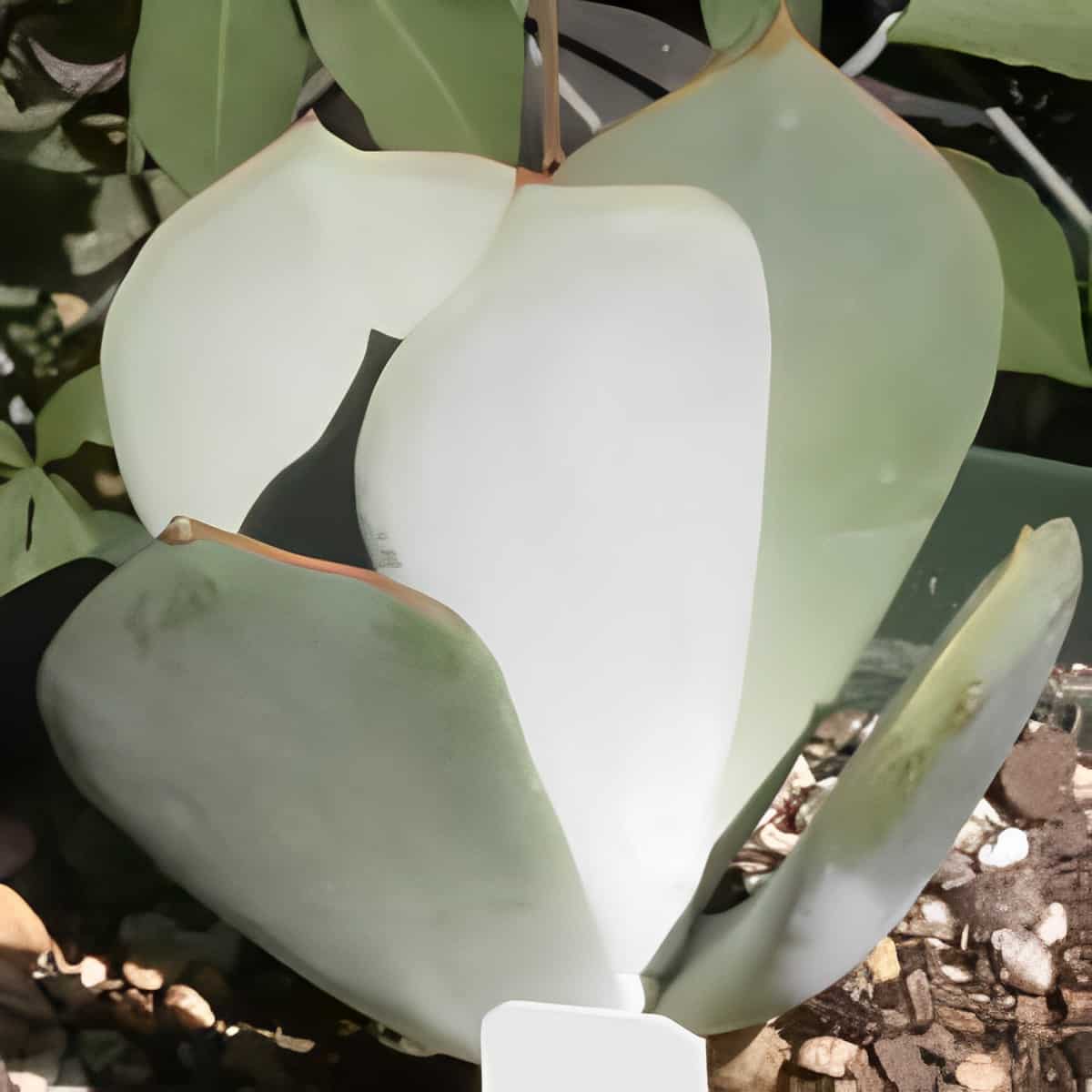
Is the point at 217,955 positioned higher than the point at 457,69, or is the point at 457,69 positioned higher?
the point at 457,69

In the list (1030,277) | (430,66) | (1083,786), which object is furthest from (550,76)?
(1083,786)

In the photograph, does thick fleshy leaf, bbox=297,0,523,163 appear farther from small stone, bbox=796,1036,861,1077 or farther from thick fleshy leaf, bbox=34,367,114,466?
small stone, bbox=796,1036,861,1077

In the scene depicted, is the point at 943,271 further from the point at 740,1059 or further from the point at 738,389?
the point at 740,1059

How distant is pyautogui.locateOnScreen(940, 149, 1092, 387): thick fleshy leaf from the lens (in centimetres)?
28

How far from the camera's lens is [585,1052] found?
27 cm

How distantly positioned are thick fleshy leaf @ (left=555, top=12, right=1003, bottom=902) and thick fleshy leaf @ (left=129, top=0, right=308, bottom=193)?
85 mm

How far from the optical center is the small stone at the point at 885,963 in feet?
0.97

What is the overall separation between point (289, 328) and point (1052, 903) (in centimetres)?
26

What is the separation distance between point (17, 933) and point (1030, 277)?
34 cm

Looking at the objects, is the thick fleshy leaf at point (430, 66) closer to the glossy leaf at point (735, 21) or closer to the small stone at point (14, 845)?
the glossy leaf at point (735, 21)

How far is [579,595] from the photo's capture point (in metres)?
0.27

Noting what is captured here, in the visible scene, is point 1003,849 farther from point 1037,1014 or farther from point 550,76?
point 550,76

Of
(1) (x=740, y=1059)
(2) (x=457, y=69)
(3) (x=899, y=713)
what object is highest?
(2) (x=457, y=69)

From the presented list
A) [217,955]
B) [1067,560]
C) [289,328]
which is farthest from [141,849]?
[1067,560]
